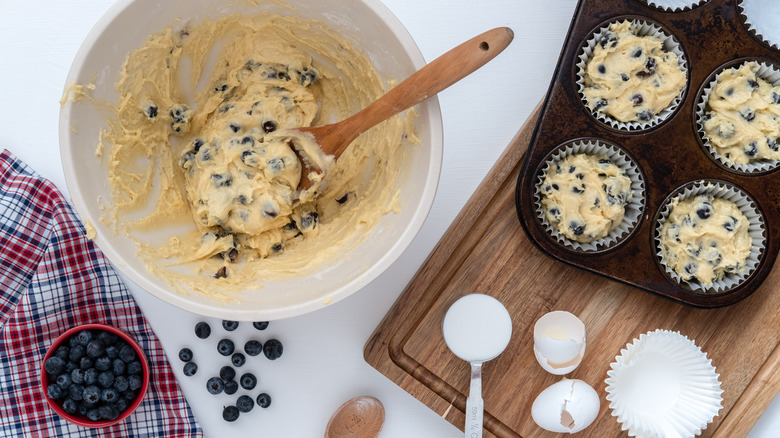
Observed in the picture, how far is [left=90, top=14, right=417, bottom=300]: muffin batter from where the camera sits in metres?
2.14

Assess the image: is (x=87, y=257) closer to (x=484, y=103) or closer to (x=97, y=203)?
(x=97, y=203)

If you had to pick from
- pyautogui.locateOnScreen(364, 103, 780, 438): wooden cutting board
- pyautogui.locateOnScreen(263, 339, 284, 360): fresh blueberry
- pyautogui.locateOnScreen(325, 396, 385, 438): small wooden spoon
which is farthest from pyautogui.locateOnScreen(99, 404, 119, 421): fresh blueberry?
pyautogui.locateOnScreen(364, 103, 780, 438): wooden cutting board

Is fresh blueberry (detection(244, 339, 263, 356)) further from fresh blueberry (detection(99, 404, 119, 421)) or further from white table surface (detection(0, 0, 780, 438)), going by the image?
fresh blueberry (detection(99, 404, 119, 421))

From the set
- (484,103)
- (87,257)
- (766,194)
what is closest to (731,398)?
(766,194)

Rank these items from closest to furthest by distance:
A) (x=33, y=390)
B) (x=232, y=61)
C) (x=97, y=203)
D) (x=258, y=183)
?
(x=97, y=203), (x=258, y=183), (x=232, y=61), (x=33, y=390)

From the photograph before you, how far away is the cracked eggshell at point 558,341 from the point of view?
88.4 inches

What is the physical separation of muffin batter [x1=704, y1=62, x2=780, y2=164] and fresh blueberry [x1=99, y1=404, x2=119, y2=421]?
227cm

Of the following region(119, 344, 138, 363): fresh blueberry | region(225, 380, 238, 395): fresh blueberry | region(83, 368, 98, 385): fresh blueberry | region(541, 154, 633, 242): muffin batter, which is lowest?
region(83, 368, 98, 385): fresh blueberry

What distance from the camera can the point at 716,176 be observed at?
2240mm

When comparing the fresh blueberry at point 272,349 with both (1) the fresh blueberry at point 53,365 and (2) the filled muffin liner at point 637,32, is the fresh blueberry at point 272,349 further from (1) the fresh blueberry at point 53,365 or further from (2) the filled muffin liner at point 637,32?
(2) the filled muffin liner at point 637,32

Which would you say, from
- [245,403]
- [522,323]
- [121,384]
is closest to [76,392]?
[121,384]

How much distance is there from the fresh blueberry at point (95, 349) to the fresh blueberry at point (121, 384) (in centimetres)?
11

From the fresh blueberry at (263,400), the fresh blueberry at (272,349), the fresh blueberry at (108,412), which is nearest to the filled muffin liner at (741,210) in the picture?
the fresh blueberry at (272,349)

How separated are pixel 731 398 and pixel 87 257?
2382 mm
